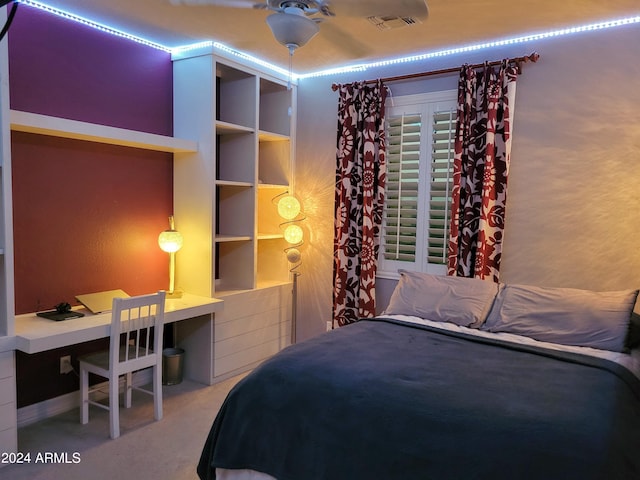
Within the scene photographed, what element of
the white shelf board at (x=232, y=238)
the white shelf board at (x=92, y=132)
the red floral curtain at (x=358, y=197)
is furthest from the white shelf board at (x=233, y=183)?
the red floral curtain at (x=358, y=197)

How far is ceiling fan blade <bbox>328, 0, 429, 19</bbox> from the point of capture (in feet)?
6.22

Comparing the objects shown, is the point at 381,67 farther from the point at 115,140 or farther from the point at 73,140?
the point at 73,140

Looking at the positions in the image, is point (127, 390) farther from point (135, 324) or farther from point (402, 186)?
point (402, 186)

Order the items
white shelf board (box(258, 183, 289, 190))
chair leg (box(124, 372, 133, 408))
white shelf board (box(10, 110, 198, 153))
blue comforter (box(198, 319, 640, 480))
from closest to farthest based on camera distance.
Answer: blue comforter (box(198, 319, 640, 480)) < white shelf board (box(10, 110, 198, 153)) < chair leg (box(124, 372, 133, 408)) < white shelf board (box(258, 183, 289, 190))

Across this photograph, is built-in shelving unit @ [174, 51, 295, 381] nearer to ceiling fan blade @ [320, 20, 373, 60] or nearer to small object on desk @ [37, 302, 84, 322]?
ceiling fan blade @ [320, 20, 373, 60]

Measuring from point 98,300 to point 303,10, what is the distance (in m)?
2.25

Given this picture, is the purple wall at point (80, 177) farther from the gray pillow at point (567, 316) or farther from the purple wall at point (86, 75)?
the gray pillow at point (567, 316)

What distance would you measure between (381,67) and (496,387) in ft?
9.33

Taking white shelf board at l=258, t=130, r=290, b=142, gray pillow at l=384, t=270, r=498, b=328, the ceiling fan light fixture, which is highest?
the ceiling fan light fixture

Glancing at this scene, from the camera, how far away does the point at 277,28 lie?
6.79 ft

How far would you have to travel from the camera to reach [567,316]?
2.67 meters

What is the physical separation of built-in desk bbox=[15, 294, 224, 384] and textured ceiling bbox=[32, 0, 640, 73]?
190 centimetres

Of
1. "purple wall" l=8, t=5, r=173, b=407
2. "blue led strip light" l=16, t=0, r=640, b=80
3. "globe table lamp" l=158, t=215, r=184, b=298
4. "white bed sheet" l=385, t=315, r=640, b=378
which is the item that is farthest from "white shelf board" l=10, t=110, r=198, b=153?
"white bed sheet" l=385, t=315, r=640, b=378

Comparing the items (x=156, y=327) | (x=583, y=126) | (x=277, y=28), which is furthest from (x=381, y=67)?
(x=156, y=327)
